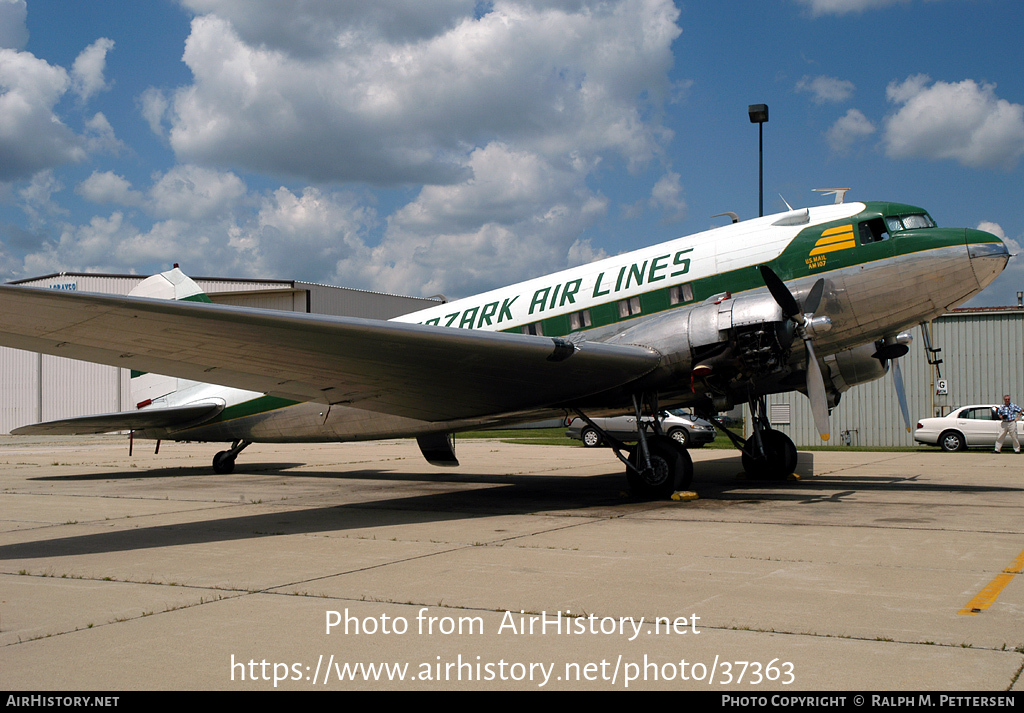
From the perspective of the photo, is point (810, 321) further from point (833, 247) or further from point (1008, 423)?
point (1008, 423)

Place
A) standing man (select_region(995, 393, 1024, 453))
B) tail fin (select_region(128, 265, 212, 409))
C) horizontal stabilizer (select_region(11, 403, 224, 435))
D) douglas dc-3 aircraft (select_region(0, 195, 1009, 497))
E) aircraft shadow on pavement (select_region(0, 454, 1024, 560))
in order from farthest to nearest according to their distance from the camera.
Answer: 1. standing man (select_region(995, 393, 1024, 453))
2. tail fin (select_region(128, 265, 212, 409))
3. horizontal stabilizer (select_region(11, 403, 224, 435))
4. douglas dc-3 aircraft (select_region(0, 195, 1009, 497))
5. aircraft shadow on pavement (select_region(0, 454, 1024, 560))

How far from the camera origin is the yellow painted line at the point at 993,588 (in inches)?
206

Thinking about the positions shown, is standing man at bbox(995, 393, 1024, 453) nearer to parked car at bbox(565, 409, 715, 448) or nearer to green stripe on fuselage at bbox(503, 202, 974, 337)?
parked car at bbox(565, 409, 715, 448)

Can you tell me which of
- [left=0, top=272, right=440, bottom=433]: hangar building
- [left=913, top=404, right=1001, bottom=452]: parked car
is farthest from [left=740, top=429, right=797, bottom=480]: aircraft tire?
[left=0, top=272, right=440, bottom=433]: hangar building

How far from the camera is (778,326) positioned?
11156mm

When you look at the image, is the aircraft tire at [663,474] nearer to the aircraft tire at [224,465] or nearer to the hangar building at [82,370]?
the aircraft tire at [224,465]

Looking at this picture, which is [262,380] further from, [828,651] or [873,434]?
[873,434]

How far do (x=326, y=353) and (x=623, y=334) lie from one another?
490 cm

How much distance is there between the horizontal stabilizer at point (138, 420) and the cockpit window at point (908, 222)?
45.7ft

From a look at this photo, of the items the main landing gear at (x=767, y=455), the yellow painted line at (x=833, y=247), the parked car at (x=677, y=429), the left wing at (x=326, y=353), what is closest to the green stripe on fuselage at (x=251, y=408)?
the left wing at (x=326, y=353)

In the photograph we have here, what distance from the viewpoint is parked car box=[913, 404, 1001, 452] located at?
2609 centimetres

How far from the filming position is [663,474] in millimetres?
11969

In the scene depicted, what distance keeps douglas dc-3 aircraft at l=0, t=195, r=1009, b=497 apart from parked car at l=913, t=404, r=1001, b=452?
14255 millimetres
